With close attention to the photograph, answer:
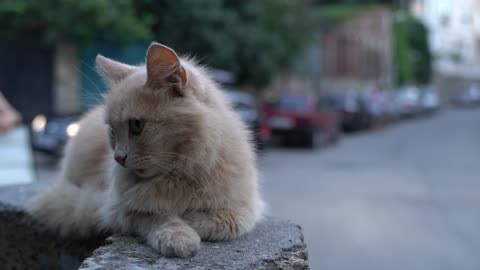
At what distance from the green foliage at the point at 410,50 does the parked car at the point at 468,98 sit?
710cm

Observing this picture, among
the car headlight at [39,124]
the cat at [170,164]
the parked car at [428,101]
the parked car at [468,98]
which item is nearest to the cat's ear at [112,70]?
the cat at [170,164]

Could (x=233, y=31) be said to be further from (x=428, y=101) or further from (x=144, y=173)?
(x=428, y=101)

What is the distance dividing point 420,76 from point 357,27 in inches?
524

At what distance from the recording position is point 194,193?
2342mm

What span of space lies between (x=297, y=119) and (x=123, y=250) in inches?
656

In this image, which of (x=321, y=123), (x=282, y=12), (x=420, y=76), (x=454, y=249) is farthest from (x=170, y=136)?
(x=420, y=76)

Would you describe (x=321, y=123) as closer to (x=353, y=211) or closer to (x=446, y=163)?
(x=446, y=163)

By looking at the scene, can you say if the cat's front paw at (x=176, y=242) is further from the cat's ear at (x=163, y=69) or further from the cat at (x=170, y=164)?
the cat's ear at (x=163, y=69)

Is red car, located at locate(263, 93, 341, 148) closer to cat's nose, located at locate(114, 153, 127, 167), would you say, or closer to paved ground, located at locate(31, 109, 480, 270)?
paved ground, located at locate(31, 109, 480, 270)

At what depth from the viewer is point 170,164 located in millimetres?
2242

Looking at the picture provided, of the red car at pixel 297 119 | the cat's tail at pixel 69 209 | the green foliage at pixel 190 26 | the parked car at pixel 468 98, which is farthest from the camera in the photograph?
the parked car at pixel 468 98

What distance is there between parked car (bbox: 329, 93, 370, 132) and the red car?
5430 mm

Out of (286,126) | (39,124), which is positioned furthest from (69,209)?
(286,126)

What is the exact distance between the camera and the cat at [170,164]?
2191 millimetres
